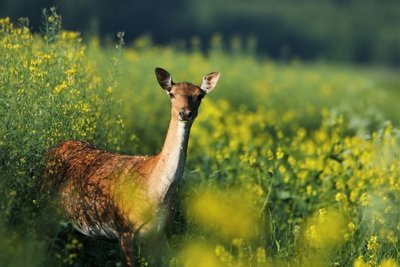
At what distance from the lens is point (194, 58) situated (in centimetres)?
2031

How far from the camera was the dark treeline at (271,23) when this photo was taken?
54.4m

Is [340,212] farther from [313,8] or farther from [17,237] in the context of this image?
[313,8]

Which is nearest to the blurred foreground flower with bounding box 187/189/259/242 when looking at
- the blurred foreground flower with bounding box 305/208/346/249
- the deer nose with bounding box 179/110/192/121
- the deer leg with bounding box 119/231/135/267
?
the blurred foreground flower with bounding box 305/208/346/249

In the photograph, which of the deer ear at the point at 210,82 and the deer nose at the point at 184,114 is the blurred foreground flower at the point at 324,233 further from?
the deer nose at the point at 184,114

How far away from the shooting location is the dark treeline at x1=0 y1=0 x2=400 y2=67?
54406 mm

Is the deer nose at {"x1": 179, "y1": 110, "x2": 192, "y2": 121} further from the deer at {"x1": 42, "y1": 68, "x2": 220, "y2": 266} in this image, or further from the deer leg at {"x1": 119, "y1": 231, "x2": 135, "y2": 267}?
the deer leg at {"x1": 119, "y1": 231, "x2": 135, "y2": 267}

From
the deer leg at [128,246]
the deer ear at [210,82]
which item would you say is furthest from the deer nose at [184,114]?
the deer leg at [128,246]

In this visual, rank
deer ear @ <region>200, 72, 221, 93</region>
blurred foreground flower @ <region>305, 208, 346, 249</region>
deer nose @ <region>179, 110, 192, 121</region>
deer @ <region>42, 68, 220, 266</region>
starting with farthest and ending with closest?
blurred foreground flower @ <region>305, 208, 346, 249</region>, deer ear @ <region>200, 72, 221, 93</region>, deer @ <region>42, 68, 220, 266</region>, deer nose @ <region>179, 110, 192, 121</region>

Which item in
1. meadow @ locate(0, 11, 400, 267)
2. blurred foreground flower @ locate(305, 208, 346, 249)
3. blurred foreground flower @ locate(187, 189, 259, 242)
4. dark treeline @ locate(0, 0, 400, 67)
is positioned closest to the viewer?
meadow @ locate(0, 11, 400, 267)

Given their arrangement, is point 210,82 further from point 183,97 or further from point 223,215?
point 223,215

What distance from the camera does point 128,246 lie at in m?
7.58

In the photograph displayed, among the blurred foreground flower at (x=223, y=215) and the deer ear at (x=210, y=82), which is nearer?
the deer ear at (x=210, y=82)

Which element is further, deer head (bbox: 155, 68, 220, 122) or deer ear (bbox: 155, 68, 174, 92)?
deer ear (bbox: 155, 68, 174, 92)

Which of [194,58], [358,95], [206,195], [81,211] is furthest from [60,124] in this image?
[358,95]
